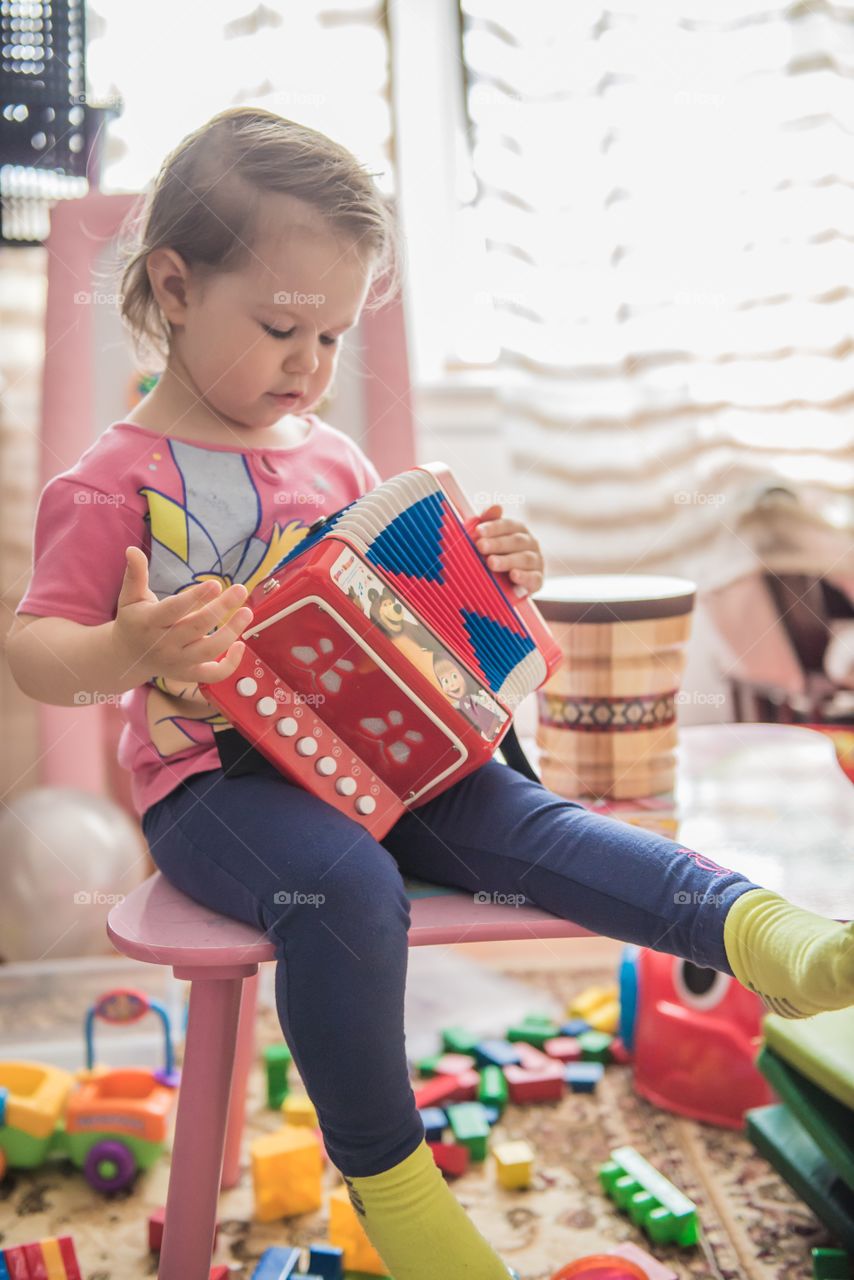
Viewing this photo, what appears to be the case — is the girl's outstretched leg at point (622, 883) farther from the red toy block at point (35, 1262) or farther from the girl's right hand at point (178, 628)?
the red toy block at point (35, 1262)

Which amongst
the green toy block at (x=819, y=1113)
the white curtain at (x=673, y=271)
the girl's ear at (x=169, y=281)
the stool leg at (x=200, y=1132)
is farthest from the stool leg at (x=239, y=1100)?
the white curtain at (x=673, y=271)

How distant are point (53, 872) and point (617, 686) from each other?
75cm

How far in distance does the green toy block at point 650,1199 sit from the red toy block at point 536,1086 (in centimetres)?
15

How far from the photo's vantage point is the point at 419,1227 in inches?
26.3

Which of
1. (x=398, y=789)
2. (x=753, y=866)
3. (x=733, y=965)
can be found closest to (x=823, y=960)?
(x=733, y=965)

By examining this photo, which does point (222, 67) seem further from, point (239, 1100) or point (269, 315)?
point (239, 1100)

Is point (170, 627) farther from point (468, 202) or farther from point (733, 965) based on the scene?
point (468, 202)

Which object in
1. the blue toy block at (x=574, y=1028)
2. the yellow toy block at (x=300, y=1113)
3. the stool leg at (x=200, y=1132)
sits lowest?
the blue toy block at (x=574, y=1028)

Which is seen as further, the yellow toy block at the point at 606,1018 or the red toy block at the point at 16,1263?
the yellow toy block at the point at 606,1018

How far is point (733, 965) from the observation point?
0.70m

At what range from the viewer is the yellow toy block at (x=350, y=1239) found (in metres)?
0.89

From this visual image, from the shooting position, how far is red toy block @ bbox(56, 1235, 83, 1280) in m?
0.85

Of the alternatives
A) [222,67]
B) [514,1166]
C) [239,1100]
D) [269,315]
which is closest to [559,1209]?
[514,1166]

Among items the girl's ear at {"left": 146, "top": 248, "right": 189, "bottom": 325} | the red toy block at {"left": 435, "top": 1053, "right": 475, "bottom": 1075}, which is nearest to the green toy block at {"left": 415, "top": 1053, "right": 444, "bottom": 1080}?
the red toy block at {"left": 435, "top": 1053, "right": 475, "bottom": 1075}
